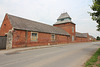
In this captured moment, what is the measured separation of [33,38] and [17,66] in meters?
12.0

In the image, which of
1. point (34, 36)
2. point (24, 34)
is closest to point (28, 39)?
point (24, 34)

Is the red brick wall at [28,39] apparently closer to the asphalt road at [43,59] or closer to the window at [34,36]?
the window at [34,36]

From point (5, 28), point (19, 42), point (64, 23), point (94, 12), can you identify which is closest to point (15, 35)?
point (19, 42)

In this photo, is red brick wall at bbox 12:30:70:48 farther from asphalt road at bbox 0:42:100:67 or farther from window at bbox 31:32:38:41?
asphalt road at bbox 0:42:100:67

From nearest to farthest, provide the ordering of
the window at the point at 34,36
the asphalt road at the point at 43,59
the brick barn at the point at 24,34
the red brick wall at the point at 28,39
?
the asphalt road at the point at 43,59, the red brick wall at the point at 28,39, the brick barn at the point at 24,34, the window at the point at 34,36

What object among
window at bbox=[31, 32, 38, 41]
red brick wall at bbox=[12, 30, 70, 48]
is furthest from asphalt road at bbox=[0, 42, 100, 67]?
window at bbox=[31, 32, 38, 41]

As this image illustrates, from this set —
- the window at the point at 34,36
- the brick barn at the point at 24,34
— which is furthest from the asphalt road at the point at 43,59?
the window at the point at 34,36

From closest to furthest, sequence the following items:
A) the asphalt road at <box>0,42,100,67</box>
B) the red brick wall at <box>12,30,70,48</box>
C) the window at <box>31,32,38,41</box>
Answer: the asphalt road at <box>0,42,100,67</box> < the red brick wall at <box>12,30,70,48</box> < the window at <box>31,32,38,41</box>

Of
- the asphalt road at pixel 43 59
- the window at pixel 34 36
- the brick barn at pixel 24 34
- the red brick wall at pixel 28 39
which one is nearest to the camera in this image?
the asphalt road at pixel 43 59

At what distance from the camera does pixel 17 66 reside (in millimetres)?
4664

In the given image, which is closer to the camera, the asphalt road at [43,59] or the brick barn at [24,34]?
the asphalt road at [43,59]

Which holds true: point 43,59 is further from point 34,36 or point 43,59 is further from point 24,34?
point 34,36

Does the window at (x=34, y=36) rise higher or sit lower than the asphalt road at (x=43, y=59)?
higher

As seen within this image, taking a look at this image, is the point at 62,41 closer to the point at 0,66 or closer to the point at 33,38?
the point at 33,38
